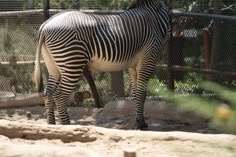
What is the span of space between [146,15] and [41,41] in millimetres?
1598

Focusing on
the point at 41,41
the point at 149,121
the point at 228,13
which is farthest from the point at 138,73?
the point at 228,13

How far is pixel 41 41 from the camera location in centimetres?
694

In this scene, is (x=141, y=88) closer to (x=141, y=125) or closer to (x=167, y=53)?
(x=141, y=125)

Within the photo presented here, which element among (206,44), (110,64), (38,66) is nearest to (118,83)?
(110,64)

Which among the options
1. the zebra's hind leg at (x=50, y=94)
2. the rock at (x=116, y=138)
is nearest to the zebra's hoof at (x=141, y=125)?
the zebra's hind leg at (x=50, y=94)

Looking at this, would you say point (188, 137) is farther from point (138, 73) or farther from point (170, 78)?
point (170, 78)

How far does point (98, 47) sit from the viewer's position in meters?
7.08

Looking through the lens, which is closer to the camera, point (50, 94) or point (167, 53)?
point (50, 94)

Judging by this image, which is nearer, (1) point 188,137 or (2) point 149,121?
(1) point 188,137

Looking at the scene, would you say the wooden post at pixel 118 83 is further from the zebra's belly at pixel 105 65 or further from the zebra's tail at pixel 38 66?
the zebra's tail at pixel 38 66

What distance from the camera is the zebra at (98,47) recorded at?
6.86 m

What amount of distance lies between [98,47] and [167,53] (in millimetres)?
1669

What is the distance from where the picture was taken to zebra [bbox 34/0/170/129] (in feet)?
22.5

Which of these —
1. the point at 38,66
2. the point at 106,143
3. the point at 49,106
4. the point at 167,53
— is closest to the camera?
the point at 106,143
